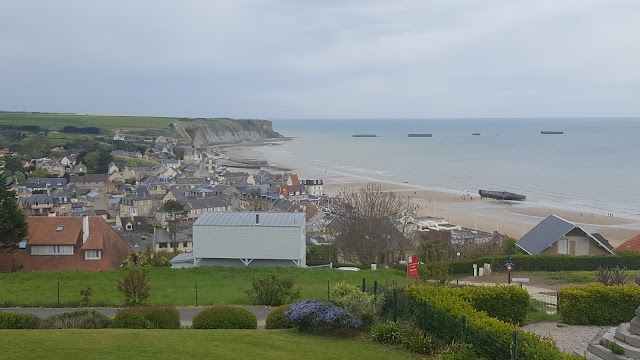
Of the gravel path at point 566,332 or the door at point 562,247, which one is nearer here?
the gravel path at point 566,332

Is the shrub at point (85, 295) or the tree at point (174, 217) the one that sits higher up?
the shrub at point (85, 295)

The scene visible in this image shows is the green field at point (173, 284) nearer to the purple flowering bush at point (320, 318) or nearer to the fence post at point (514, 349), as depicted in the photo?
the purple flowering bush at point (320, 318)

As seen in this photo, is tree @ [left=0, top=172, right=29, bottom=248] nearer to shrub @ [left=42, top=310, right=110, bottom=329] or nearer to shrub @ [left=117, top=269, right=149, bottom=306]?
shrub @ [left=117, top=269, right=149, bottom=306]

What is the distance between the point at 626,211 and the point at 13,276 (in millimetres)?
57449

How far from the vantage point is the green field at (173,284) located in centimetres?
2017

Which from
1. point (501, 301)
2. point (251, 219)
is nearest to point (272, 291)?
point (501, 301)

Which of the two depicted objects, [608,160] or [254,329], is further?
[608,160]

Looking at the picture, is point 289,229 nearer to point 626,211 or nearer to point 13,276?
point 13,276

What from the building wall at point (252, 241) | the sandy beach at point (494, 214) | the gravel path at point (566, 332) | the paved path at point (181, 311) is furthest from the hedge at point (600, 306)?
the sandy beach at point (494, 214)

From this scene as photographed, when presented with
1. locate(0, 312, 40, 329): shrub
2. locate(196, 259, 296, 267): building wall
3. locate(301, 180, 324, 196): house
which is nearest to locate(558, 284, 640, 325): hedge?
locate(0, 312, 40, 329): shrub

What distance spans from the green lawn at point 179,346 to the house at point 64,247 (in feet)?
60.3

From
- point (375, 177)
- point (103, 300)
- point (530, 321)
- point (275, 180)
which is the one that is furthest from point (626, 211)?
point (103, 300)

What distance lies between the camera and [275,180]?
285ft

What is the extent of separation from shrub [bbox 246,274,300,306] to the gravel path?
23.6ft
